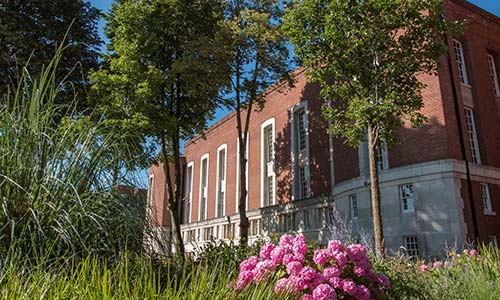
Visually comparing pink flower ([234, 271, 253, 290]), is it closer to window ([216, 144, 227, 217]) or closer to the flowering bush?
the flowering bush

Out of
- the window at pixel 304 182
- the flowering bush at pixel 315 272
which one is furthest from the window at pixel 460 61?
the flowering bush at pixel 315 272

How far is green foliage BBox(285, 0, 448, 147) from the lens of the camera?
41.1ft

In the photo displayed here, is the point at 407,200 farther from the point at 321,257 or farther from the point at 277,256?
the point at 277,256

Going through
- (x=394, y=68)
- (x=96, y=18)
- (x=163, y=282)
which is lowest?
(x=163, y=282)

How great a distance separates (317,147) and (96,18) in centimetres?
1487

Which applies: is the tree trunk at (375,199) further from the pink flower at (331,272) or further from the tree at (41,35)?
the tree at (41,35)

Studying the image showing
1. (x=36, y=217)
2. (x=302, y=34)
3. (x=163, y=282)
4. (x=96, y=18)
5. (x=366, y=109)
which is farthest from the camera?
(x=96, y=18)

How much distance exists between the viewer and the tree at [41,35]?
540 inches

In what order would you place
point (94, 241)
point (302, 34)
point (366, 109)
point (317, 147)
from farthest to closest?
1. point (317, 147)
2. point (302, 34)
3. point (366, 109)
4. point (94, 241)

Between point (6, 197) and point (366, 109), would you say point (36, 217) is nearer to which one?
point (6, 197)

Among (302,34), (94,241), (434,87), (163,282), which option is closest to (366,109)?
(302,34)

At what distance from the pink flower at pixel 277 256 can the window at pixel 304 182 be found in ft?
71.1

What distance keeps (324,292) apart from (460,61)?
19.8 metres

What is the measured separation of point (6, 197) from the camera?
362 centimetres
